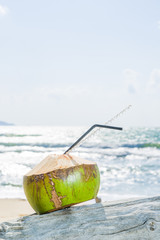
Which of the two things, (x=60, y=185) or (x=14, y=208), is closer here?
(x=60, y=185)

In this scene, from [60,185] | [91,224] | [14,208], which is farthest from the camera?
[14,208]

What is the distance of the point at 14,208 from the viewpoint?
6.05 meters

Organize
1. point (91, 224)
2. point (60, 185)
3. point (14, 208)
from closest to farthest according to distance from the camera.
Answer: point (60, 185)
point (91, 224)
point (14, 208)

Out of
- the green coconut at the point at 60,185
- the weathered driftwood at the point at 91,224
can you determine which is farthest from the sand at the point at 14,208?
A: the green coconut at the point at 60,185

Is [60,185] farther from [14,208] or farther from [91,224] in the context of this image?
[14,208]

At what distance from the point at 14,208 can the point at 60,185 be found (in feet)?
13.5

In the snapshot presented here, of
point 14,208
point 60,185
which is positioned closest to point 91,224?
point 60,185

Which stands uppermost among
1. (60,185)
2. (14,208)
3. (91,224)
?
(60,185)

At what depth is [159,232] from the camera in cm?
251

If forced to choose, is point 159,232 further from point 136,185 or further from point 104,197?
point 136,185

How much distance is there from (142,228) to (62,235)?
26.1 inches

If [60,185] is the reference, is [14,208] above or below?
below

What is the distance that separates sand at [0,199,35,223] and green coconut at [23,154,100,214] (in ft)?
11.1

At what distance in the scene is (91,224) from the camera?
2500mm
